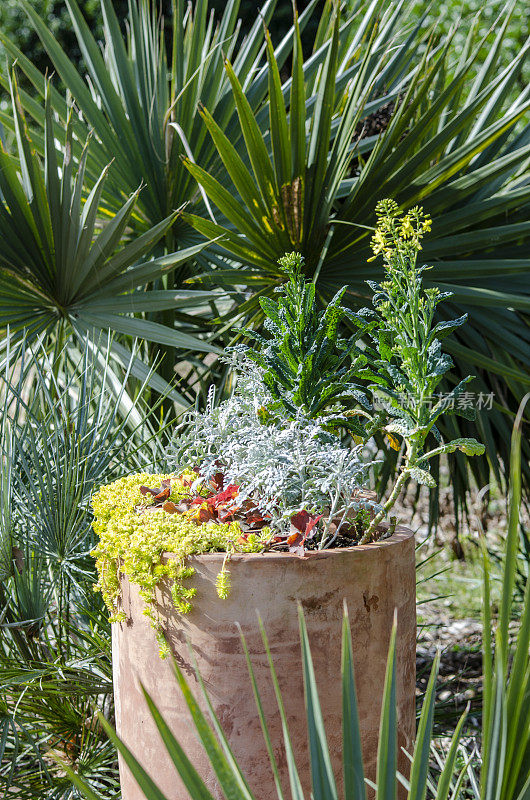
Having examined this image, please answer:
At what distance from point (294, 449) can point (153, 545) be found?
0.97ft

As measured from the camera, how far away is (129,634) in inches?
52.2

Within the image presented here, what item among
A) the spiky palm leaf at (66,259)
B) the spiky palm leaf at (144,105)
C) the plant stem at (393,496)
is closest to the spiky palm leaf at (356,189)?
the spiky palm leaf at (66,259)

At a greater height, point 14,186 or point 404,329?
point 14,186

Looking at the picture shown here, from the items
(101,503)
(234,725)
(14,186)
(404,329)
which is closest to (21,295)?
(14,186)

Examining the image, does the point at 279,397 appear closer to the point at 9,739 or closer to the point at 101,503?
the point at 101,503

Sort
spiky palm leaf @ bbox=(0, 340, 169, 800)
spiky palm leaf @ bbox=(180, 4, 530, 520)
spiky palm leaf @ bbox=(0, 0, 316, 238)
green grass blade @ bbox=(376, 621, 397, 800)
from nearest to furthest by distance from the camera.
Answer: green grass blade @ bbox=(376, 621, 397, 800)
spiky palm leaf @ bbox=(0, 340, 169, 800)
spiky palm leaf @ bbox=(180, 4, 530, 520)
spiky palm leaf @ bbox=(0, 0, 316, 238)

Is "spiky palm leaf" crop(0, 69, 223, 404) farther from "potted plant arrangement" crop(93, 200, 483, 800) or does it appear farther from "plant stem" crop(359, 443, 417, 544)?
"plant stem" crop(359, 443, 417, 544)

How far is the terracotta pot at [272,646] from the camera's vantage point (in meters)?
1.18

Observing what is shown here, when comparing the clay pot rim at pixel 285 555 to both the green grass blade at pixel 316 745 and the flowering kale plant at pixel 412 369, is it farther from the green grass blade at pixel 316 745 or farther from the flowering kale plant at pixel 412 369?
the green grass blade at pixel 316 745

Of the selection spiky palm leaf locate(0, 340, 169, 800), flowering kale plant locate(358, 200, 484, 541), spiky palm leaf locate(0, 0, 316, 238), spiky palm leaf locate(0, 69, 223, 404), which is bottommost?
spiky palm leaf locate(0, 340, 169, 800)

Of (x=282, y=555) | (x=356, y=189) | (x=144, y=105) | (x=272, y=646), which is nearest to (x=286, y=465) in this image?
(x=282, y=555)

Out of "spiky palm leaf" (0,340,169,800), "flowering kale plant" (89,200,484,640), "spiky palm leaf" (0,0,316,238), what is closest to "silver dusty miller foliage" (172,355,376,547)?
"flowering kale plant" (89,200,484,640)

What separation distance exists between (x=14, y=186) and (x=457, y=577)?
3337mm

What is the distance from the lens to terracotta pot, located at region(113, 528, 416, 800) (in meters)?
1.18
